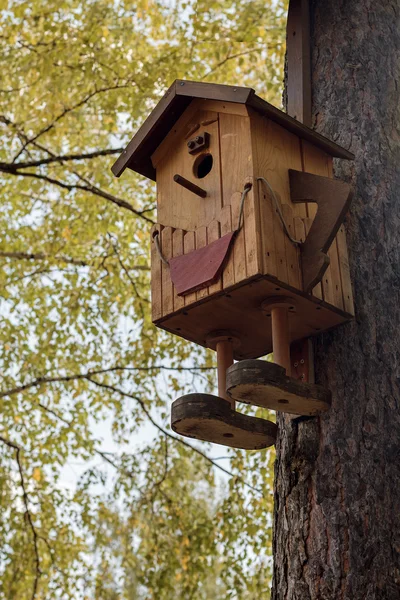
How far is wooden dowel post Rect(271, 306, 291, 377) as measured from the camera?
108 inches

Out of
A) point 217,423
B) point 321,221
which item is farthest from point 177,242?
point 217,423

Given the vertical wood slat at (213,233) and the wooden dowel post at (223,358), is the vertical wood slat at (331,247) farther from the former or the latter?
the wooden dowel post at (223,358)

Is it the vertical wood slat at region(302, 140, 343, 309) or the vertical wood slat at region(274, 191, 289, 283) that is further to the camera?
the vertical wood slat at region(302, 140, 343, 309)

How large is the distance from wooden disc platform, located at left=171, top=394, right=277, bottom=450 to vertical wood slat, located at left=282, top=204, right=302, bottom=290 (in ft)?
1.51

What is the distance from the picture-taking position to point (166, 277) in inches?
116

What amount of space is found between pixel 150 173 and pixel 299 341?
1061 mm

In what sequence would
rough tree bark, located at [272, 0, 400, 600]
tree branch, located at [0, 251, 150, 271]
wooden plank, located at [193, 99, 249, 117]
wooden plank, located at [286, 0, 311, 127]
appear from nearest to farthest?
rough tree bark, located at [272, 0, 400, 600]
wooden plank, located at [193, 99, 249, 117]
wooden plank, located at [286, 0, 311, 127]
tree branch, located at [0, 251, 150, 271]

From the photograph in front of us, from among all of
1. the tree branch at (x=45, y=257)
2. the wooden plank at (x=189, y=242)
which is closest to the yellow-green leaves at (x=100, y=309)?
the tree branch at (x=45, y=257)

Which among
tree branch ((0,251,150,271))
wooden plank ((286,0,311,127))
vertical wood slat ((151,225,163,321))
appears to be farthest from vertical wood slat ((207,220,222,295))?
tree branch ((0,251,150,271))

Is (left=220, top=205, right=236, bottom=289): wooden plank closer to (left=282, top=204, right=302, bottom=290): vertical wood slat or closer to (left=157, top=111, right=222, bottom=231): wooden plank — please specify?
(left=157, top=111, right=222, bottom=231): wooden plank

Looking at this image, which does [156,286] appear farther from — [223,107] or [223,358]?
[223,107]

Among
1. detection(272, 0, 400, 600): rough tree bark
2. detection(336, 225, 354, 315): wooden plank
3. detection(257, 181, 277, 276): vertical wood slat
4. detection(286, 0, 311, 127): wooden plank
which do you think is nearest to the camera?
detection(272, 0, 400, 600): rough tree bark

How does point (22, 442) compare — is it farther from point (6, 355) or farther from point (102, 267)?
point (102, 267)

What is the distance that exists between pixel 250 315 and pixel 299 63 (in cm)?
125
